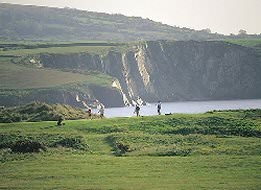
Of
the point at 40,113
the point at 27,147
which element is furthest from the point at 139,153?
the point at 40,113

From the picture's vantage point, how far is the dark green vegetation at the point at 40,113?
68.8 meters

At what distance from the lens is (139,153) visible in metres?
47.0

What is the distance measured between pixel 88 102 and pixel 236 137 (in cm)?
14267

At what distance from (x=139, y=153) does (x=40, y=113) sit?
26.9 m

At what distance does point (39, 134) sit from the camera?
54.9 meters

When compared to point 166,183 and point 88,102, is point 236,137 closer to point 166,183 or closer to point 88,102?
point 166,183

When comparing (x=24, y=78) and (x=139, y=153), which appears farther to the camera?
(x=24, y=78)

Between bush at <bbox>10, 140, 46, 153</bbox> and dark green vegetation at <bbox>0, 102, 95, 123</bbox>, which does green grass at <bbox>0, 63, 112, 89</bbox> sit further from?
bush at <bbox>10, 140, 46, 153</bbox>

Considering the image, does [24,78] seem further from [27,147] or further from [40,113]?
[27,147]

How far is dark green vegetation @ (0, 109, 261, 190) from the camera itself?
118 ft

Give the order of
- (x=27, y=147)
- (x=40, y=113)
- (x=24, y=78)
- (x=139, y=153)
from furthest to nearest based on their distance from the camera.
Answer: (x=24, y=78) < (x=40, y=113) < (x=27, y=147) < (x=139, y=153)

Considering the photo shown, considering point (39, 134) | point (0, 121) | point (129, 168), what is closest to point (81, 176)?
point (129, 168)

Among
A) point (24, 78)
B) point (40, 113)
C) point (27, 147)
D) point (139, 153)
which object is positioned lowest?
point (24, 78)

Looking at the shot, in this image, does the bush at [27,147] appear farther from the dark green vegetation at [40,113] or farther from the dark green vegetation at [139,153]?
the dark green vegetation at [40,113]
